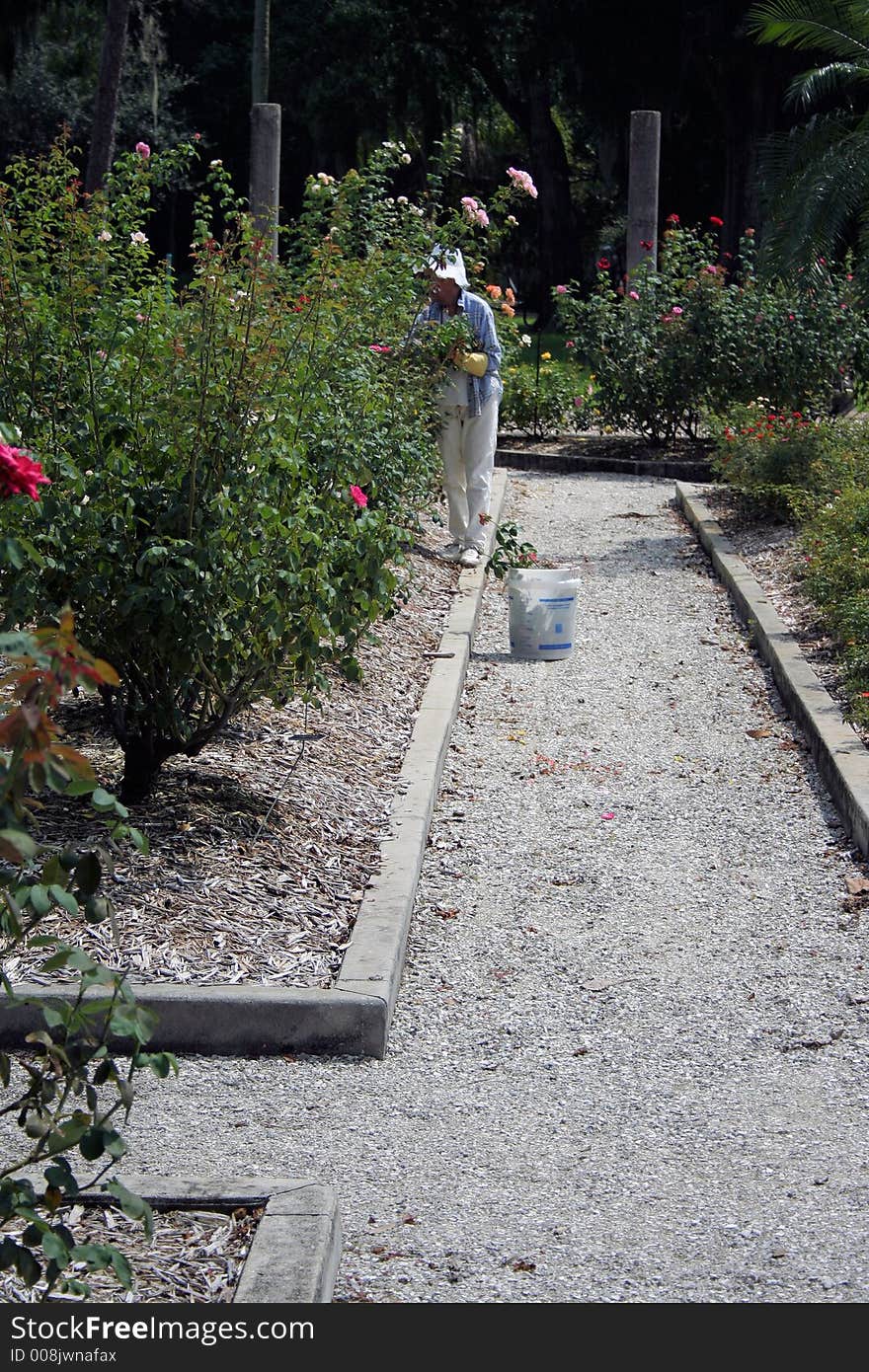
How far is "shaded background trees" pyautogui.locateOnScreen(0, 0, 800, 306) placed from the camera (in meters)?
Result: 28.4

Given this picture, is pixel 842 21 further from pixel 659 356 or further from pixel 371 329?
pixel 371 329

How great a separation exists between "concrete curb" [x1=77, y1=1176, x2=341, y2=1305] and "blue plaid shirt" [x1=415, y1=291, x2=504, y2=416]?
272 inches

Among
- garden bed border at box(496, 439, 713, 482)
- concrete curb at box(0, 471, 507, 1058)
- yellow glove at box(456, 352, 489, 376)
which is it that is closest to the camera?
concrete curb at box(0, 471, 507, 1058)

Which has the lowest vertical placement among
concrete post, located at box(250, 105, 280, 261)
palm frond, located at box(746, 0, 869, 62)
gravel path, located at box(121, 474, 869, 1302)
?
gravel path, located at box(121, 474, 869, 1302)

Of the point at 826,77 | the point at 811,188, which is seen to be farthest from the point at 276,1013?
the point at 826,77

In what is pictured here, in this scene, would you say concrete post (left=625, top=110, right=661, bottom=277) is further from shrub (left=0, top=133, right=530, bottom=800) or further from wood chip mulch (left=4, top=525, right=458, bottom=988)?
shrub (left=0, top=133, right=530, bottom=800)

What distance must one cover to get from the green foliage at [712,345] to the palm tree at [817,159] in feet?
6.24

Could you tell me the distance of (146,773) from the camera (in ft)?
17.5

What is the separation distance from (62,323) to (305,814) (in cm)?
181

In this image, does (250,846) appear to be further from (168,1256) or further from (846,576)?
(846,576)

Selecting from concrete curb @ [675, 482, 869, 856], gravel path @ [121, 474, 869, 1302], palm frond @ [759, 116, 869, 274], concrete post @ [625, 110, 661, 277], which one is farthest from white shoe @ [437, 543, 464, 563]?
concrete post @ [625, 110, 661, 277]

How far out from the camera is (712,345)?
15.9 metres

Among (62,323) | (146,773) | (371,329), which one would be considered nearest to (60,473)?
(62,323)

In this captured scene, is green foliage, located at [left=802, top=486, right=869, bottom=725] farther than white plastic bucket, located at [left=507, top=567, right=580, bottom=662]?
No
